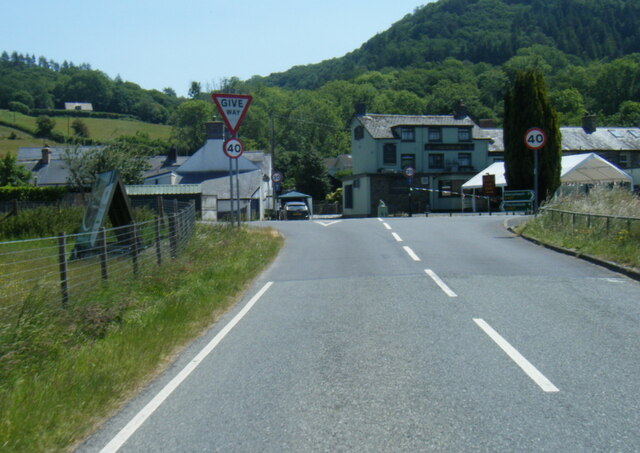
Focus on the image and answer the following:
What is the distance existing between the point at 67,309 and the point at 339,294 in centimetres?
487

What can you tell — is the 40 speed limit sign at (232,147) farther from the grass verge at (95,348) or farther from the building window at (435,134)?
the building window at (435,134)

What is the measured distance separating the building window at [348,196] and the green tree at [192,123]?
5878 cm

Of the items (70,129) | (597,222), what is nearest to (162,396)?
(597,222)

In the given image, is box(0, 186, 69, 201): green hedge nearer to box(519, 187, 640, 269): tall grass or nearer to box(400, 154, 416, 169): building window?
box(400, 154, 416, 169): building window

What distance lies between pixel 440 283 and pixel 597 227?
24.5 ft

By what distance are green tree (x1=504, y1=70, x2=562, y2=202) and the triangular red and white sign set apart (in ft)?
71.6

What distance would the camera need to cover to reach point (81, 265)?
41.9ft

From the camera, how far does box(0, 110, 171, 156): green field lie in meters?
107

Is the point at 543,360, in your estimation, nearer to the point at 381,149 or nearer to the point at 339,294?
the point at 339,294

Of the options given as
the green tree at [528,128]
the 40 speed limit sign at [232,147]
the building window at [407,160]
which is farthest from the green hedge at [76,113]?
the 40 speed limit sign at [232,147]

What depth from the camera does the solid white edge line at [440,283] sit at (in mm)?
11166

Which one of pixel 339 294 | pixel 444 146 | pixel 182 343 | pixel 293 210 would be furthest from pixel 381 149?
pixel 182 343

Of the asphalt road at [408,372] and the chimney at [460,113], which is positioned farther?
the chimney at [460,113]

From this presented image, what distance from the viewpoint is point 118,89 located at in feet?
529
